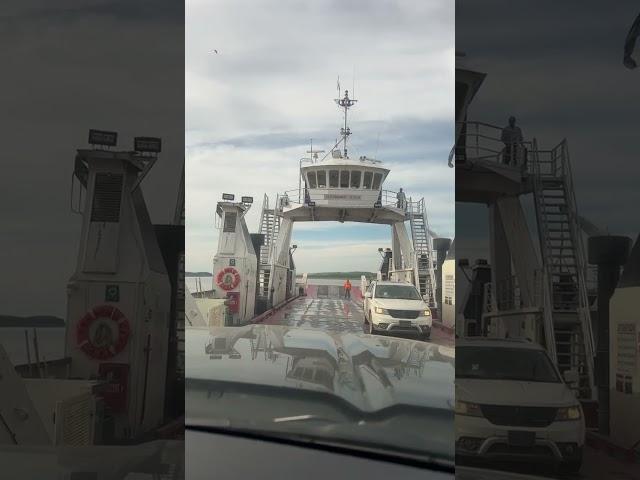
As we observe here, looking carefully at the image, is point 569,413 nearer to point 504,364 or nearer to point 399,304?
point 504,364

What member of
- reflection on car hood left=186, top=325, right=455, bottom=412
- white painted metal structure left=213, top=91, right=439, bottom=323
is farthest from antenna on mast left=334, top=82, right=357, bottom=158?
reflection on car hood left=186, top=325, right=455, bottom=412

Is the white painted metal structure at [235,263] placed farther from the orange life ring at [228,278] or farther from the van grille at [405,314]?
the van grille at [405,314]

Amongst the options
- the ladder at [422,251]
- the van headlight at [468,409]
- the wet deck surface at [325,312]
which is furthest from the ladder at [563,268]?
the wet deck surface at [325,312]

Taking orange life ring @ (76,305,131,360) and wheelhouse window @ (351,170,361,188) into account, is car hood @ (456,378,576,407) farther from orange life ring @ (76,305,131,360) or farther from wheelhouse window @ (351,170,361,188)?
wheelhouse window @ (351,170,361,188)

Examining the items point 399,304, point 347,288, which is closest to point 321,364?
point 347,288

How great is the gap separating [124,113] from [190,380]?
1.42 metres

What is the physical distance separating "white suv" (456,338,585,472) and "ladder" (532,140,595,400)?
29mm

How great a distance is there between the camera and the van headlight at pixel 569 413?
1.00 metres

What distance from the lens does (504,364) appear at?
1.09 m

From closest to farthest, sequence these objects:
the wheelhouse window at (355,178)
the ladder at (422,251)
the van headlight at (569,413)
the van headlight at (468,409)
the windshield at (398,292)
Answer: the van headlight at (569,413)
the van headlight at (468,409)
the ladder at (422,251)
the windshield at (398,292)
the wheelhouse window at (355,178)

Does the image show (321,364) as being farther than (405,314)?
Yes

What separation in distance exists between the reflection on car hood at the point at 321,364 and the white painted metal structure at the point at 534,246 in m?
1.00

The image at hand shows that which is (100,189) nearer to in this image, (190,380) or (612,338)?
(612,338)

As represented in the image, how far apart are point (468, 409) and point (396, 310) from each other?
924 millimetres
